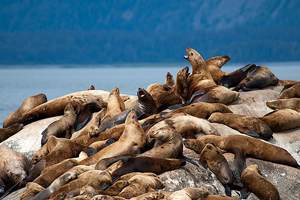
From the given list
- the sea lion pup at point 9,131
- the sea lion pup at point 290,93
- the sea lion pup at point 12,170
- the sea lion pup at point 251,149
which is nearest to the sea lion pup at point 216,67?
the sea lion pup at point 290,93

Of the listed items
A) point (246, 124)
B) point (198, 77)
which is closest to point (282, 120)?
point (246, 124)

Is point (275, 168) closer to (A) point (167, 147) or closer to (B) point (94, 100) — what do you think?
(A) point (167, 147)

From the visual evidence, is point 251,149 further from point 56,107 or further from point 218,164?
point 56,107

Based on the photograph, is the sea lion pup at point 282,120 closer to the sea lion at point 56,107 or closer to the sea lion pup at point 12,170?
the sea lion at point 56,107

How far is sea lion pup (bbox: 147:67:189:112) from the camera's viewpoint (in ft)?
34.3

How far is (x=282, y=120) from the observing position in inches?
336

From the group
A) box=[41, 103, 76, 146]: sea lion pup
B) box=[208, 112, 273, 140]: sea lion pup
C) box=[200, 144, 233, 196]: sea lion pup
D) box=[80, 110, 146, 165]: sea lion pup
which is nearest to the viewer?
box=[200, 144, 233, 196]: sea lion pup

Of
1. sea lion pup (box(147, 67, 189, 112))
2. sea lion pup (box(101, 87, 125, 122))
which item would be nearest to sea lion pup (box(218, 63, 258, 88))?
sea lion pup (box(147, 67, 189, 112))

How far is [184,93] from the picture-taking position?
10961 mm

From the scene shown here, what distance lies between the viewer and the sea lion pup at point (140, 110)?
29.9 ft

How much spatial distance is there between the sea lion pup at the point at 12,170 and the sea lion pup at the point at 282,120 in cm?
448

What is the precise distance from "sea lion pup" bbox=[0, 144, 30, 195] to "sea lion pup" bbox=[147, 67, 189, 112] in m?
3.45

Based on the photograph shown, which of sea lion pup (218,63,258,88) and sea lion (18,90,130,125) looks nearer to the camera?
sea lion (18,90,130,125)

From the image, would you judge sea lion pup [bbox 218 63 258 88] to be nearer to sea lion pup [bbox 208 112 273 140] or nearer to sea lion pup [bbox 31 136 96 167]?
sea lion pup [bbox 208 112 273 140]
